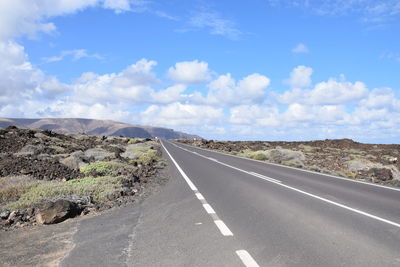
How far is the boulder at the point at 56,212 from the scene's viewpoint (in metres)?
8.02

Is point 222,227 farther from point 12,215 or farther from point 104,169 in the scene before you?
point 104,169

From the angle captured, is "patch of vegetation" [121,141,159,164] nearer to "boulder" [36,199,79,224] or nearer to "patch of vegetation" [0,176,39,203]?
"patch of vegetation" [0,176,39,203]

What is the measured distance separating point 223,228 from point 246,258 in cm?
176

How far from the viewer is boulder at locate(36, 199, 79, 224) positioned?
8.02 m

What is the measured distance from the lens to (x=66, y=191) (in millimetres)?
10789

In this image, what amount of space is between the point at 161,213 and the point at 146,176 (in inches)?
306

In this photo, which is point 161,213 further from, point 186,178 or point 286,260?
point 186,178

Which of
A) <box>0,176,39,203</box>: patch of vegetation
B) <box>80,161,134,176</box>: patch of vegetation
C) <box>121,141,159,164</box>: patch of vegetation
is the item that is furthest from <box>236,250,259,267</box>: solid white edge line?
<box>121,141,159,164</box>: patch of vegetation

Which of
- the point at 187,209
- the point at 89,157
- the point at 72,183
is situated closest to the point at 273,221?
the point at 187,209

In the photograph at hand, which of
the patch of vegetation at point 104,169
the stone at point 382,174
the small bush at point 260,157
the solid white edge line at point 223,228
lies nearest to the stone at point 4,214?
the solid white edge line at point 223,228

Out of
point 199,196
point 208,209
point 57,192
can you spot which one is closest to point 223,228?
point 208,209

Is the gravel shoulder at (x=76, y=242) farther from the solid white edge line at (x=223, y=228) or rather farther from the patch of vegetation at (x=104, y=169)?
the patch of vegetation at (x=104, y=169)

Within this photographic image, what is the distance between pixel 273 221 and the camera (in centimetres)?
735

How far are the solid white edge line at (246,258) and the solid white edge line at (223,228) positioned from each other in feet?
→ 3.41
